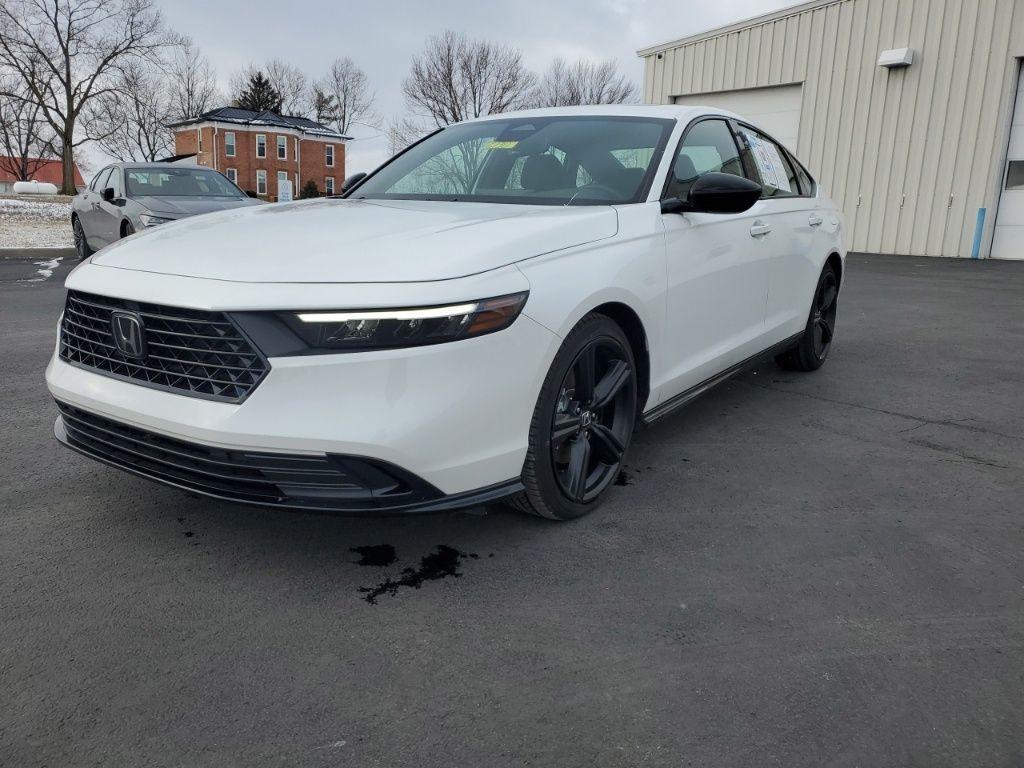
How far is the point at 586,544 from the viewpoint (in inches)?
116

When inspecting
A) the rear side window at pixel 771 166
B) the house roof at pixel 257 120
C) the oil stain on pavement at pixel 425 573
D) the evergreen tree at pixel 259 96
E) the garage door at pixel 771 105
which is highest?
the evergreen tree at pixel 259 96

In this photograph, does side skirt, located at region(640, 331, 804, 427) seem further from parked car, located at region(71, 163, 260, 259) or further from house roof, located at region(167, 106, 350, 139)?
house roof, located at region(167, 106, 350, 139)

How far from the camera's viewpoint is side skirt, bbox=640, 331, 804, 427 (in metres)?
3.52

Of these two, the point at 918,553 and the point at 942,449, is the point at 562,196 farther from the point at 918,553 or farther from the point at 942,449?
the point at 942,449

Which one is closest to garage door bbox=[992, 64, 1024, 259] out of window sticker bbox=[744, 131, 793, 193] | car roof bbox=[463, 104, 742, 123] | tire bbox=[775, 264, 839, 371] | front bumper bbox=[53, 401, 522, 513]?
tire bbox=[775, 264, 839, 371]

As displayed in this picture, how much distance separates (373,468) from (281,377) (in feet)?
1.18

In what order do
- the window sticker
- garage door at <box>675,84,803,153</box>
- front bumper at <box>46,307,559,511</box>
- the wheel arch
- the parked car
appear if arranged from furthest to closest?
garage door at <box>675,84,803,153</box> → the parked car → the window sticker → the wheel arch → front bumper at <box>46,307,559,511</box>

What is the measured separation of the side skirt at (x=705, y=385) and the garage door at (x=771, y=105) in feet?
48.5

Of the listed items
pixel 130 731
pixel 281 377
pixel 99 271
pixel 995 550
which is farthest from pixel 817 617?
pixel 99 271

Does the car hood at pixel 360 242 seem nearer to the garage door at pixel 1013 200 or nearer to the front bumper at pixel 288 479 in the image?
the front bumper at pixel 288 479

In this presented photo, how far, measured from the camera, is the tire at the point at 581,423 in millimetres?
2785

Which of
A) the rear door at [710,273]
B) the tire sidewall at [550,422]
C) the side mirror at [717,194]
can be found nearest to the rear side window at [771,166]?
the rear door at [710,273]

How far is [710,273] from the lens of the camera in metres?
3.70

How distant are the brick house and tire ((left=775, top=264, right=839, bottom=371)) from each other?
52.7 m
